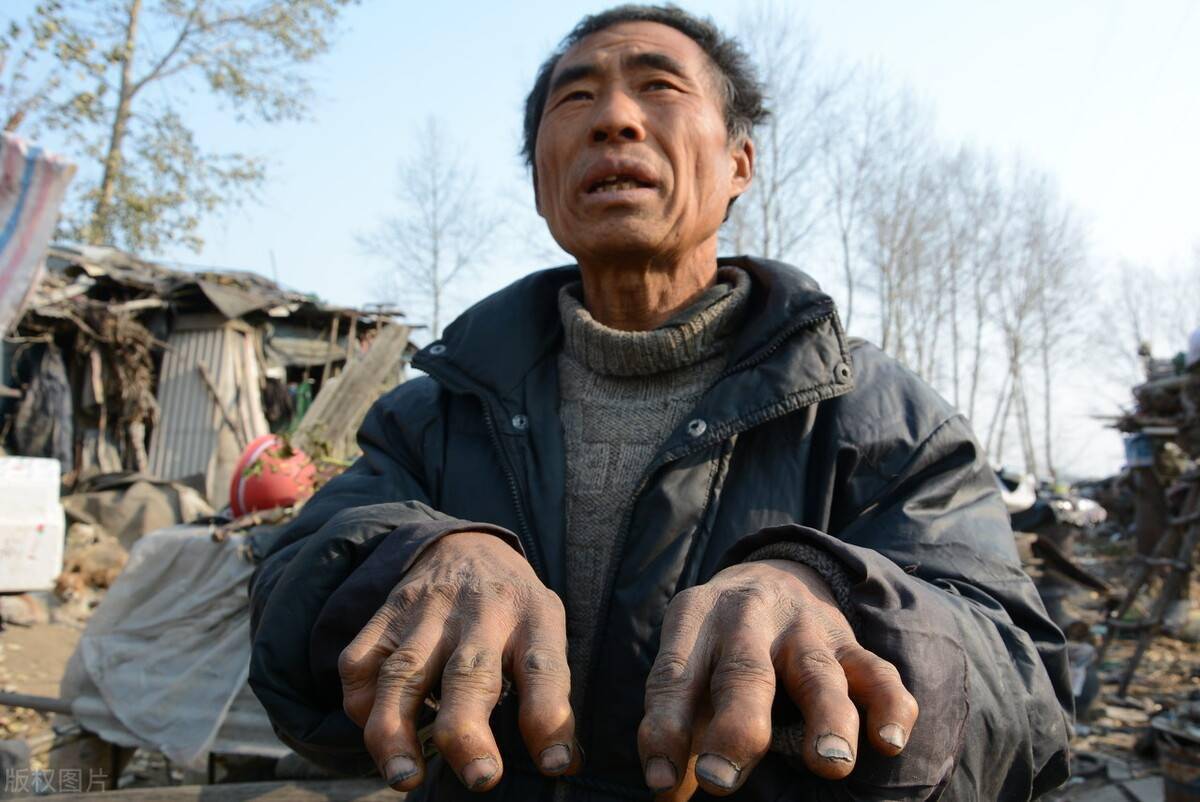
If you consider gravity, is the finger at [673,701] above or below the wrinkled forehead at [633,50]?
below

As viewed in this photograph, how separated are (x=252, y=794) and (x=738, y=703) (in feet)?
5.56

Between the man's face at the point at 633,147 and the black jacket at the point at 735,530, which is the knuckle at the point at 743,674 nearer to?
the black jacket at the point at 735,530

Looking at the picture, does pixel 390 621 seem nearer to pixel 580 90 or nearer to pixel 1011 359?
pixel 580 90

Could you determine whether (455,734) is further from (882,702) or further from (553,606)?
(882,702)

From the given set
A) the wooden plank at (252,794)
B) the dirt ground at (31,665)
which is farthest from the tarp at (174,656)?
the dirt ground at (31,665)

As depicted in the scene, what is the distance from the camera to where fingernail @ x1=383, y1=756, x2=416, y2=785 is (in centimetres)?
74

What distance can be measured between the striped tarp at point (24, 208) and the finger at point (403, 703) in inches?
215

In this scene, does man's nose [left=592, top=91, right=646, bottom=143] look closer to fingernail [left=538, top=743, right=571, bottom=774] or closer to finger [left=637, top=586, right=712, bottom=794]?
finger [left=637, top=586, right=712, bottom=794]

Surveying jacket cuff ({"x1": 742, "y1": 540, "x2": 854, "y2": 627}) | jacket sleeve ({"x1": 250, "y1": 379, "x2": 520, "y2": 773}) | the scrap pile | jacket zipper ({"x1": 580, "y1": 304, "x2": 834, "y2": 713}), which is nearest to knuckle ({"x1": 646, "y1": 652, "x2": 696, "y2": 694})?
jacket cuff ({"x1": 742, "y1": 540, "x2": 854, "y2": 627})

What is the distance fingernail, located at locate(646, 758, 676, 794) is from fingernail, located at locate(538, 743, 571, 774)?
0.27 feet

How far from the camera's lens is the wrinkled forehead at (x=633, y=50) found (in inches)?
61.4

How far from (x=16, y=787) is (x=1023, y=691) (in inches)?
121

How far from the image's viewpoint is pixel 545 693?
2.51 feet

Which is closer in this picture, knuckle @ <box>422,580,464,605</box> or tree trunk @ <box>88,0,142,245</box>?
knuckle @ <box>422,580,464,605</box>
